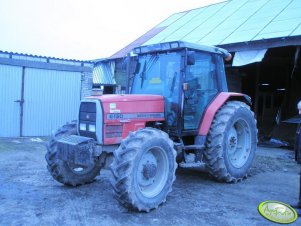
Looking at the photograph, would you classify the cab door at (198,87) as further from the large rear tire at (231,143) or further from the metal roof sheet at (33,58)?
the metal roof sheet at (33,58)

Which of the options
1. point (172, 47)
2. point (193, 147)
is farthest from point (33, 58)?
point (193, 147)

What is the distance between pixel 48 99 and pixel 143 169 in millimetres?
9712

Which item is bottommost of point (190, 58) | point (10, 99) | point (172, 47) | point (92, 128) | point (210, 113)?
point (92, 128)

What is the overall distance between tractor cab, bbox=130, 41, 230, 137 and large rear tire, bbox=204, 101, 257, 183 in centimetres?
33

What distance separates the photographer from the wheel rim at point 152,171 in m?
4.96

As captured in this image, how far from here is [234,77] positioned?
14.7 meters

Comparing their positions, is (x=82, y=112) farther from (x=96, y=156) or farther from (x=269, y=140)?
(x=269, y=140)

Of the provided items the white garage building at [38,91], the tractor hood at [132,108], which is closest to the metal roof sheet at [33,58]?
the white garage building at [38,91]

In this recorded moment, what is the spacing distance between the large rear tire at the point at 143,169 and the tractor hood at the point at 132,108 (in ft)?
1.91

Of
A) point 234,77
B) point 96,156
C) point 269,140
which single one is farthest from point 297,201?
point 234,77

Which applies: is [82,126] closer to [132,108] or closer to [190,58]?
[132,108]

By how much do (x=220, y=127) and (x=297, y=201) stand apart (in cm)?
164

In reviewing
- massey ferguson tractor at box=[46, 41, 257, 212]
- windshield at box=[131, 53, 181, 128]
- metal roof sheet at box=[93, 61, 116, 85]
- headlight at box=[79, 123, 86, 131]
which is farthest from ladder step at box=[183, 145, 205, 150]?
metal roof sheet at box=[93, 61, 116, 85]

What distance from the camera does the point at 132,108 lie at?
5535mm
